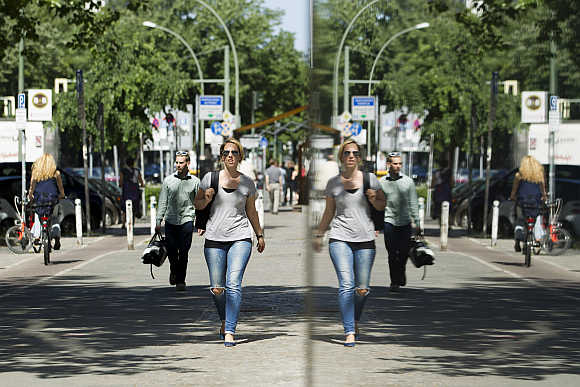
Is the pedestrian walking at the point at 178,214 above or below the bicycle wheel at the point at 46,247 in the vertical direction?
above

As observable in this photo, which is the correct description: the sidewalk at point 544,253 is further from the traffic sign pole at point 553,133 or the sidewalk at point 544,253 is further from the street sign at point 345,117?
the street sign at point 345,117

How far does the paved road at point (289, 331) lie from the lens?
5473 millimetres

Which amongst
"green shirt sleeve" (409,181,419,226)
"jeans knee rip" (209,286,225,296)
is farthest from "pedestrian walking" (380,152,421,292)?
"jeans knee rip" (209,286,225,296)

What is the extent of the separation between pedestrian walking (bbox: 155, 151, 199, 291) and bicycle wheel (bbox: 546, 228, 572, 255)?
271 inches

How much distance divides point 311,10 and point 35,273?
13.0 m

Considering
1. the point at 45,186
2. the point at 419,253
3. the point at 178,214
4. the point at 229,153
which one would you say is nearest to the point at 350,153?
the point at 419,253

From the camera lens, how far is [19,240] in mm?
18328

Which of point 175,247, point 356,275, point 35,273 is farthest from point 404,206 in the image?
point 35,273

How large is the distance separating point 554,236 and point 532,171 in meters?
1.07

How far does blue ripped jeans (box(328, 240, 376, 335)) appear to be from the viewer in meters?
2.88

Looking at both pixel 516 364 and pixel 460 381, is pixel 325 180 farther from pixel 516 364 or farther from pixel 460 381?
pixel 516 364

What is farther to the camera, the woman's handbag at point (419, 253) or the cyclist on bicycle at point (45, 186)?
the cyclist on bicycle at point (45, 186)

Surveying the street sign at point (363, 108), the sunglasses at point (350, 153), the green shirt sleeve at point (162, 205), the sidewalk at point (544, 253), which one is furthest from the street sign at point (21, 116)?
the sunglasses at point (350, 153)

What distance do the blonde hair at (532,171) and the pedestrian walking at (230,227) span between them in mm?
9595
